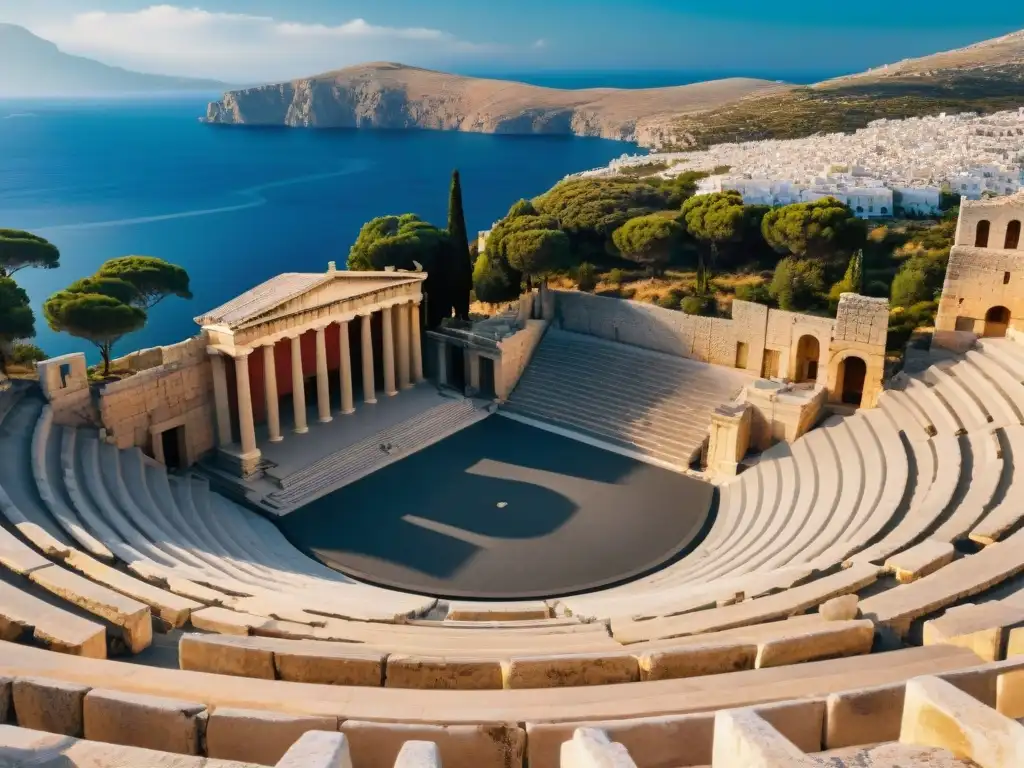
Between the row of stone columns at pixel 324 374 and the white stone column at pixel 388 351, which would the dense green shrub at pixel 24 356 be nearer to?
the row of stone columns at pixel 324 374

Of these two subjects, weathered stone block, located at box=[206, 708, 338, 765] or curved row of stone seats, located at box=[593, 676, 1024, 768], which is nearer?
curved row of stone seats, located at box=[593, 676, 1024, 768]

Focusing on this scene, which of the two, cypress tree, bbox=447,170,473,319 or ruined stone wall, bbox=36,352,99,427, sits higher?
cypress tree, bbox=447,170,473,319

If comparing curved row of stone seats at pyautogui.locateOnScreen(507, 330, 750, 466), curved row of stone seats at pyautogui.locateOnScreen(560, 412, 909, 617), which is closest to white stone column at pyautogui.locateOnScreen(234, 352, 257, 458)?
curved row of stone seats at pyautogui.locateOnScreen(507, 330, 750, 466)

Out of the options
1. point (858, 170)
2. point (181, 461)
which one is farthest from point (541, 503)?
point (858, 170)

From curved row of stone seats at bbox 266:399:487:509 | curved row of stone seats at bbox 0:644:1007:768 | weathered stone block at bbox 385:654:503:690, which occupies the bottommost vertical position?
curved row of stone seats at bbox 266:399:487:509

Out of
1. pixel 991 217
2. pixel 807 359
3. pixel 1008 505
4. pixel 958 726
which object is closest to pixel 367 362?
pixel 807 359

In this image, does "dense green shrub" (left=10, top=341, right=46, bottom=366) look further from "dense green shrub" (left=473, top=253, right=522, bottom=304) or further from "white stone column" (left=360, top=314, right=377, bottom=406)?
"dense green shrub" (left=473, top=253, right=522, bottom=304)

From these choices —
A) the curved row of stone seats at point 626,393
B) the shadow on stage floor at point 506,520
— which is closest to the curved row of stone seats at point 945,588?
the shadow on stage floor at point 506,520

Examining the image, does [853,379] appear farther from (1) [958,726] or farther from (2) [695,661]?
(1) [958,726]
